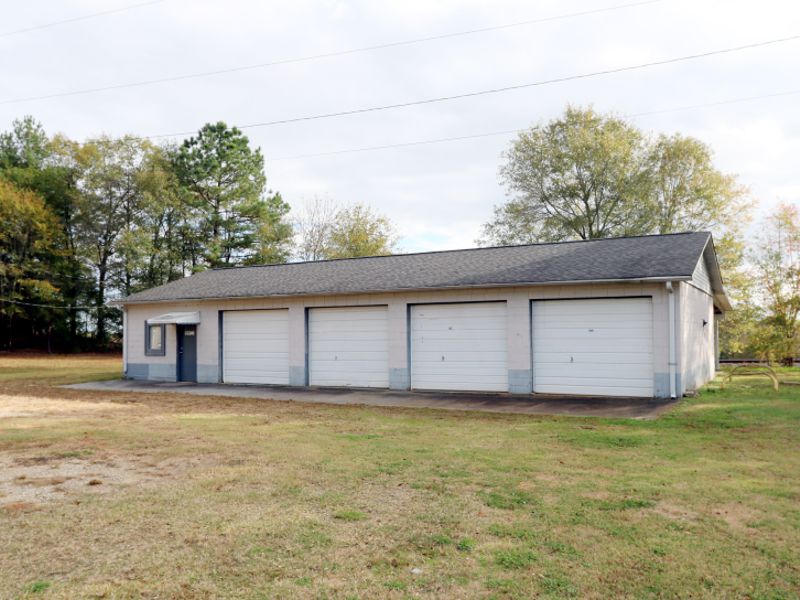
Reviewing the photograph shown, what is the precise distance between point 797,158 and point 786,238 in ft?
20.3

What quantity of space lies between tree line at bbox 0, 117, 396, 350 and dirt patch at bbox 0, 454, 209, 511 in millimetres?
32583

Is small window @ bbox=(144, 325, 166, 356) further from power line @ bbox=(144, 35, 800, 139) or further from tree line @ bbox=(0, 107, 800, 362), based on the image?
tree line @ bbox=(0, 107, 800, 362)

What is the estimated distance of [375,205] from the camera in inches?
1718

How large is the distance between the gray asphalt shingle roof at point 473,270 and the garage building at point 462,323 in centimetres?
6

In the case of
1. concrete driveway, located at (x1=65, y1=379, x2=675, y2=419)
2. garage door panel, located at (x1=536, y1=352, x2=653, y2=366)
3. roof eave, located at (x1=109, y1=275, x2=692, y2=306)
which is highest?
roof eave, located at (x1=109, y1=275, x2=692, y2=306)

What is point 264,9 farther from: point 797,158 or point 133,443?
point 797,158

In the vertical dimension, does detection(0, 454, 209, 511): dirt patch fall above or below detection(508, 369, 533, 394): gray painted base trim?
below

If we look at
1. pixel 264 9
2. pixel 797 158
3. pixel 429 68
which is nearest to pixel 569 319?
pixel 429 68

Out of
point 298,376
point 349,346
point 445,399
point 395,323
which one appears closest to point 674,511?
point 445,399

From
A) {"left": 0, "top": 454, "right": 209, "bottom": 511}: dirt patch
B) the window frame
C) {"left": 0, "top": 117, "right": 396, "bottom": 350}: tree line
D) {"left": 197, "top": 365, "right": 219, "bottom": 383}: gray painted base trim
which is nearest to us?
{"left": 0, "top": 454, "right": 209, "bottom": 511}: dirt patch

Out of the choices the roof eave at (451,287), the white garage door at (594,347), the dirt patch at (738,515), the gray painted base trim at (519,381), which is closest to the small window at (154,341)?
the roof eave at (451,287)

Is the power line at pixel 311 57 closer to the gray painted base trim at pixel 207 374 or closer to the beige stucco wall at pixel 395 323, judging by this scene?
the beige stucco wall at pixel 395 323

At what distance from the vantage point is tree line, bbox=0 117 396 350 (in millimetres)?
38125

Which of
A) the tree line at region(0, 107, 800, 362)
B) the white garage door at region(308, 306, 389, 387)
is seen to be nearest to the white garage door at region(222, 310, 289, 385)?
the white garage door at region(308, 306, 389, 387)
